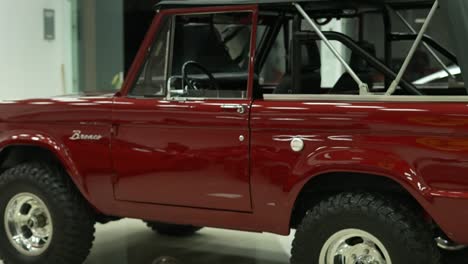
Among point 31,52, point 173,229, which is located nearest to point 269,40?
point 173,229

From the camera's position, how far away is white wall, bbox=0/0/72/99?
7.79 m

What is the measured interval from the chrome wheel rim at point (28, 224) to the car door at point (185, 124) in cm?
64

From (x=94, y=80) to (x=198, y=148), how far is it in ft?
19.5

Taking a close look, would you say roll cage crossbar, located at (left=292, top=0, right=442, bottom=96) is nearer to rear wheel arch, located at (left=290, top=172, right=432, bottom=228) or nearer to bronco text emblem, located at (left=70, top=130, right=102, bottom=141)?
rear wheel arch, located at (left=290, top=172, right=432, bottom=228)

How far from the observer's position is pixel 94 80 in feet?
30.4

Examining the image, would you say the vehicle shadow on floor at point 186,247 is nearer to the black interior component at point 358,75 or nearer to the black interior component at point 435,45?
the black interior component at point 358,75

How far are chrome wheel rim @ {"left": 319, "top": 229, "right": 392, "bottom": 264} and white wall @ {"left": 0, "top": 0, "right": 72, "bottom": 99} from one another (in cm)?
540

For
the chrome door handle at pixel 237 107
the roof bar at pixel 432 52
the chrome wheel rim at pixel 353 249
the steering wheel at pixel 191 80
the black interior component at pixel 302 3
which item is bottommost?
the chrome wheel rim at pixel 353 249

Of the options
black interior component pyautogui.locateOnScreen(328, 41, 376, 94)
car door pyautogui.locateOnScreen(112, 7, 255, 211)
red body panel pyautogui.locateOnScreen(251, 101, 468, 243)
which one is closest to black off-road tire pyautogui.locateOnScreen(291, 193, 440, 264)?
red body panel pyautogui.locateOnScreen(251, 101, 468, 243)

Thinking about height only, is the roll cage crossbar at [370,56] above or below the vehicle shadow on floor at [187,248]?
above

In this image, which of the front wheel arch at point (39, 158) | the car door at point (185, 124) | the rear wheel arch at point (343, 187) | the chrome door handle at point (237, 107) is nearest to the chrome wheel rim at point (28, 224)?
the front wheel arch at point (39, 158)

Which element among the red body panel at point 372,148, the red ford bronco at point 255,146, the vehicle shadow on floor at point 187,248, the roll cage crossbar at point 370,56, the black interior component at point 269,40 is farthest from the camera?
the vehicle shadow on floor at point 187,248

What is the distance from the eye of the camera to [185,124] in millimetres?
3691

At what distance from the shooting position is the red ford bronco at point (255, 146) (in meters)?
3.11
